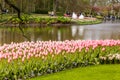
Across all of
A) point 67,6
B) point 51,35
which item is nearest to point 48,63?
point 51,35

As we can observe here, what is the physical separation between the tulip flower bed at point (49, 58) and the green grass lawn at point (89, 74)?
236 millimetres

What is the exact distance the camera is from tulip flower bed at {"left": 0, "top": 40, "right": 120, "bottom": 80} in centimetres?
Result: 783

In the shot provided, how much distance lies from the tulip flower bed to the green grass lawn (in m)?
0.24

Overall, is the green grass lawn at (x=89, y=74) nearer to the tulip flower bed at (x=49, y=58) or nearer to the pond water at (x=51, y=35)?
→ the tulip flower bed at (x=49, y=58)

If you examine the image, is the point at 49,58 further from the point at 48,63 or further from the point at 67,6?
the point at 67,6

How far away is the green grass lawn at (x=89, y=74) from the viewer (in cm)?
811

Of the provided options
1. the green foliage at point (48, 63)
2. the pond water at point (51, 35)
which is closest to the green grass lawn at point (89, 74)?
the green foliage at point (48, 63)

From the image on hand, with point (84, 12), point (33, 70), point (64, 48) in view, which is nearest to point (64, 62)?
point (64, 48)

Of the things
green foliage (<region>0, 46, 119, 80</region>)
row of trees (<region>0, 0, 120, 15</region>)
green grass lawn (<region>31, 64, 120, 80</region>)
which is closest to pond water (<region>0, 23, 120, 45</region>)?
green foliage (<region>0, 46, 119, 80</region>)

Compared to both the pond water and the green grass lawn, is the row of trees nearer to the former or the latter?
the pond water

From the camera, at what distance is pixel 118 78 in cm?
805

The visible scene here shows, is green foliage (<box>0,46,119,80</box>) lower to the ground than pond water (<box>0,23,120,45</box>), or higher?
higher

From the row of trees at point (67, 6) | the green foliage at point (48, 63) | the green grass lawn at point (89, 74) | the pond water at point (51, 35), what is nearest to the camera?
the green foliage at point (48, 63)

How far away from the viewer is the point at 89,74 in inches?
338
